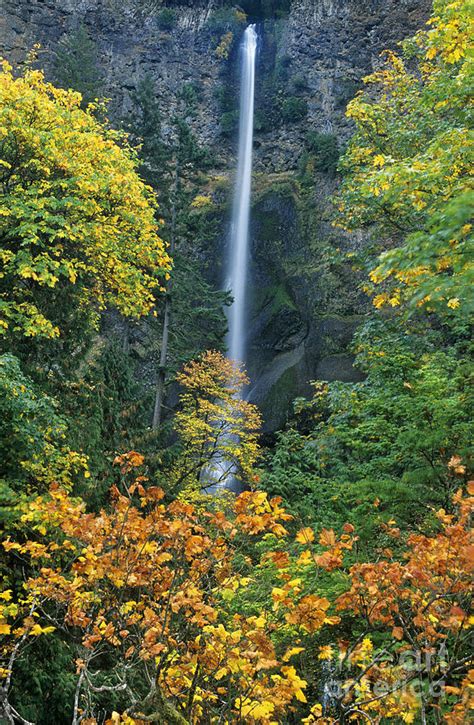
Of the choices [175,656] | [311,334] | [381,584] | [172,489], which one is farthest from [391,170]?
[311,334]

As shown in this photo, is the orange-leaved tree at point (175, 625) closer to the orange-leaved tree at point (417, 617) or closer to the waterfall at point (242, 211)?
the orange-leaved tree at point (417, 617)

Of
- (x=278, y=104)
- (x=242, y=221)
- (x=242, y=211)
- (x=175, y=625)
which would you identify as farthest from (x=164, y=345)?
(x=278, y=104)

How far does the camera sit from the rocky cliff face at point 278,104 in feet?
78.8

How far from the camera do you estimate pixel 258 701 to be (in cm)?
346

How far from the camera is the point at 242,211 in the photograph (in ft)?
95.7

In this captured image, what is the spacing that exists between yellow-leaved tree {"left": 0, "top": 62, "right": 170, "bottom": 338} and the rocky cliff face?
13.8 metres

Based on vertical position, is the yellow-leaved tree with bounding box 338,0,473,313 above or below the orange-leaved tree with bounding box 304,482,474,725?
above

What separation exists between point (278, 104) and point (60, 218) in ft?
97.5

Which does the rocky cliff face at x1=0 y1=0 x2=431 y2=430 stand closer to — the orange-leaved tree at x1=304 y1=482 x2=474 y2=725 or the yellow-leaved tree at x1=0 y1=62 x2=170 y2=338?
the yellow-leaved tree at x1=0 y1=62 x2=170 y2=338

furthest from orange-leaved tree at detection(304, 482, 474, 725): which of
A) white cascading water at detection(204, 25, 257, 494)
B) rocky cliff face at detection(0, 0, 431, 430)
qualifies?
rocky cliff face at detection(0, 0, 431, 430)

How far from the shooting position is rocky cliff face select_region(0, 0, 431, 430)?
78.8 feet

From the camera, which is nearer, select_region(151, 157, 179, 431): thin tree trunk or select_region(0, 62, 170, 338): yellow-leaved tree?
select_region(0, 62, 170, 338): yellow-leaved tree

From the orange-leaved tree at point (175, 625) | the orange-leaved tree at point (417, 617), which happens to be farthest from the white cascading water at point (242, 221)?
the orange-leaved tree at point (417, 617)

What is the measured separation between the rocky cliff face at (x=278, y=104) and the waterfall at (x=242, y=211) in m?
0.54
